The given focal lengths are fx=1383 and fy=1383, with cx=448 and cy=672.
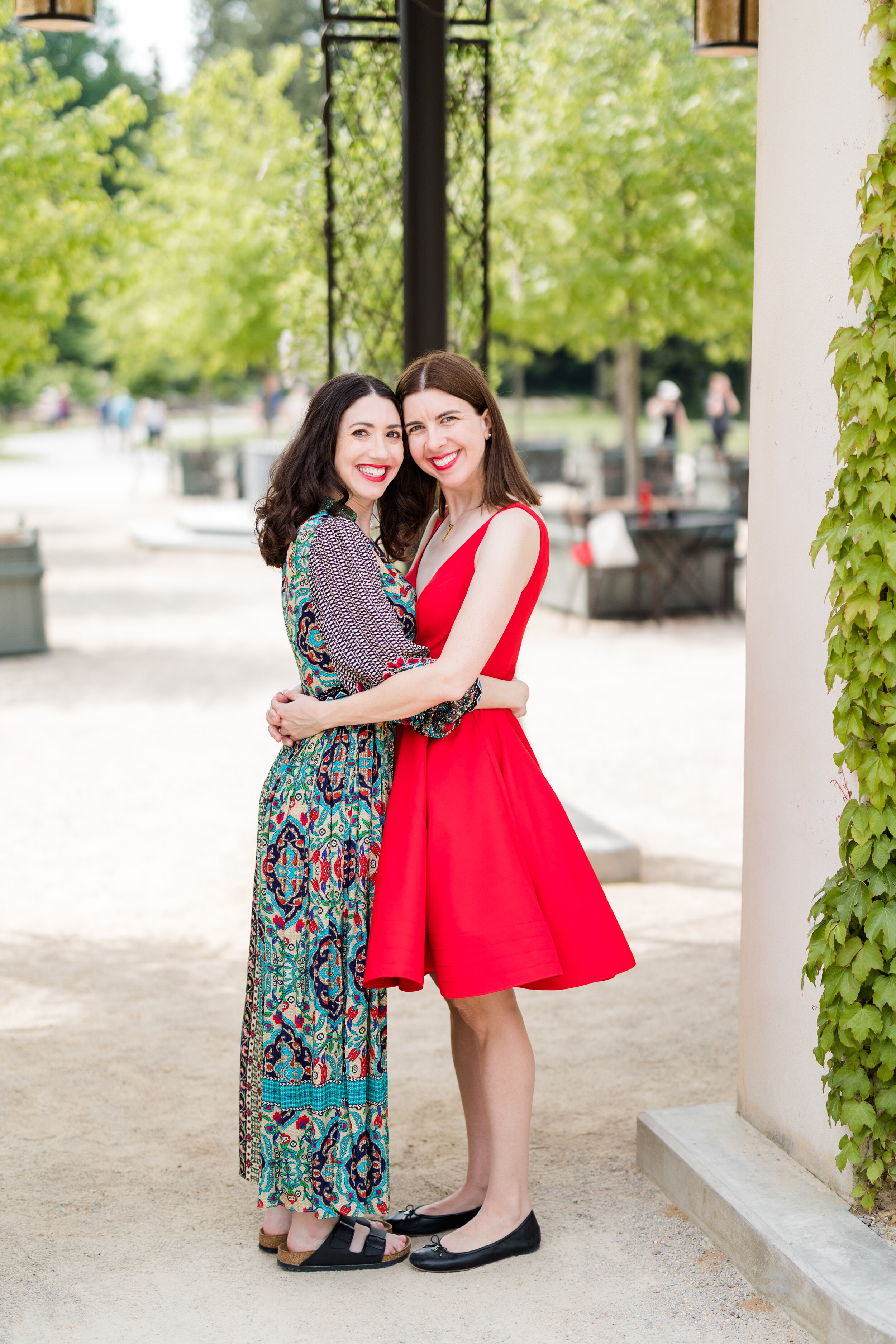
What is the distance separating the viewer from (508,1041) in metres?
3.14

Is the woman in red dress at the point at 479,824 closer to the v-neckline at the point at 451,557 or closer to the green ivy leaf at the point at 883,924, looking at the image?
the v-neckline at the point at 451,557

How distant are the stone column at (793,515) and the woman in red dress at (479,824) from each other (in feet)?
1.44

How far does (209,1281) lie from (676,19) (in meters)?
12.7

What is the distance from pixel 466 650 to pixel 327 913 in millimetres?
655

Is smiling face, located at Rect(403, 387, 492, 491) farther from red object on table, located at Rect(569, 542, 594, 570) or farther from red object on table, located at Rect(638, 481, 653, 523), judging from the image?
red object on table, located at Rect(638, 481, 653, 523)

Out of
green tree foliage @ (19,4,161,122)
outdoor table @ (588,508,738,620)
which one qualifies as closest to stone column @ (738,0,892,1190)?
outdoor table @ (588,508,738,620)

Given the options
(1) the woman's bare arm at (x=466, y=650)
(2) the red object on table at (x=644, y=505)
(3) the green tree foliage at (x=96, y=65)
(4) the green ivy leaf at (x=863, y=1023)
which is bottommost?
(4) the green ivy leaf at (x=863, y=1023)

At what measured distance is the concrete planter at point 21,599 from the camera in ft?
34.5

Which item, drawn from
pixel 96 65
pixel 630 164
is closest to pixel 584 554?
pixel 630 164

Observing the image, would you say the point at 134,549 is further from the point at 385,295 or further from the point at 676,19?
the point at 385,295

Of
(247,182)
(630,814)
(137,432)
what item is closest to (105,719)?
(630,814)


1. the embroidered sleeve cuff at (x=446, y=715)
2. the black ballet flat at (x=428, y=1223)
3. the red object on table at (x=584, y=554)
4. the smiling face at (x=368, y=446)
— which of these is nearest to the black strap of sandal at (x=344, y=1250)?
the black ballet flat at (x=428, y=1223)

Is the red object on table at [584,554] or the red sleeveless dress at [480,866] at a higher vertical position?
the red sleeveless dress at [480,866]

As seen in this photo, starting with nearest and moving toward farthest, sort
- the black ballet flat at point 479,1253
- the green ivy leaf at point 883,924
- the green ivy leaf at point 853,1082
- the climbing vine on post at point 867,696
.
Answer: the climbing vine on post at point 867,696
the green ivy leaf at point 883,924
the green ivy leaf at point 853,1082
the black ballet flat at point 479,1253
